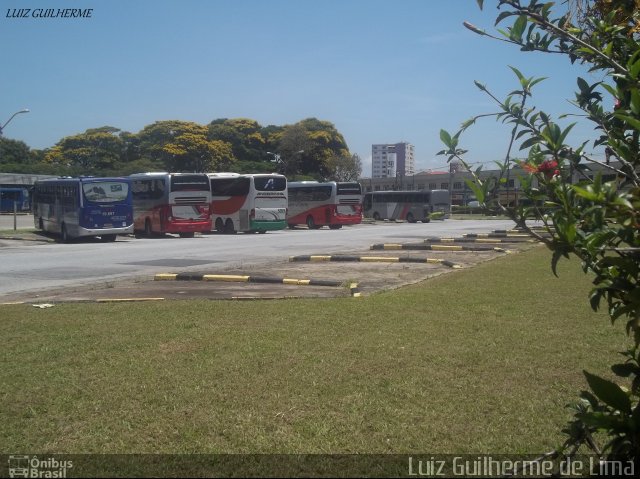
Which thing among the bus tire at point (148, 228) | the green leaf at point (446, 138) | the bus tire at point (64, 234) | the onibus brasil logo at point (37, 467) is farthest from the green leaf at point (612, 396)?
the bus tire at point (148, 228)

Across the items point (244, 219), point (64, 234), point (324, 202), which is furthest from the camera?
point (324, 202)

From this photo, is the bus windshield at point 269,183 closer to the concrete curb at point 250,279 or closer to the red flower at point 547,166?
the concrete curb at point 250,279

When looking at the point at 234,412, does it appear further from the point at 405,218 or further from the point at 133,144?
the point at 133,144

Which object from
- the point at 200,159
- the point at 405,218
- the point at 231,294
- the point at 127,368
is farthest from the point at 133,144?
the point at 127,368

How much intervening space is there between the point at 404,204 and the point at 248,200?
24.7m

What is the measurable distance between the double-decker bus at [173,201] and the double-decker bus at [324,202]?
482 inches

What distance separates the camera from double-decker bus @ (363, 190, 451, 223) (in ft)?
181

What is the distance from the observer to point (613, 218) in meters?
2.77

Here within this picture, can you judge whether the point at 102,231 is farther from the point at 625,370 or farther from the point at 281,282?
the point at 625,370

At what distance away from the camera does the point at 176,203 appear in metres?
30.4

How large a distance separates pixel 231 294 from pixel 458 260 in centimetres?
895

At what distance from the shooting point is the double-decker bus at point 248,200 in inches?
1367

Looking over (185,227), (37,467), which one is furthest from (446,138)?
(185,227)

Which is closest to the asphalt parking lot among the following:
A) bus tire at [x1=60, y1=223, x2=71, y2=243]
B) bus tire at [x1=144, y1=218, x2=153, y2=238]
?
bus tire at [x1=60, y1=223, x2=71, y2=243]
